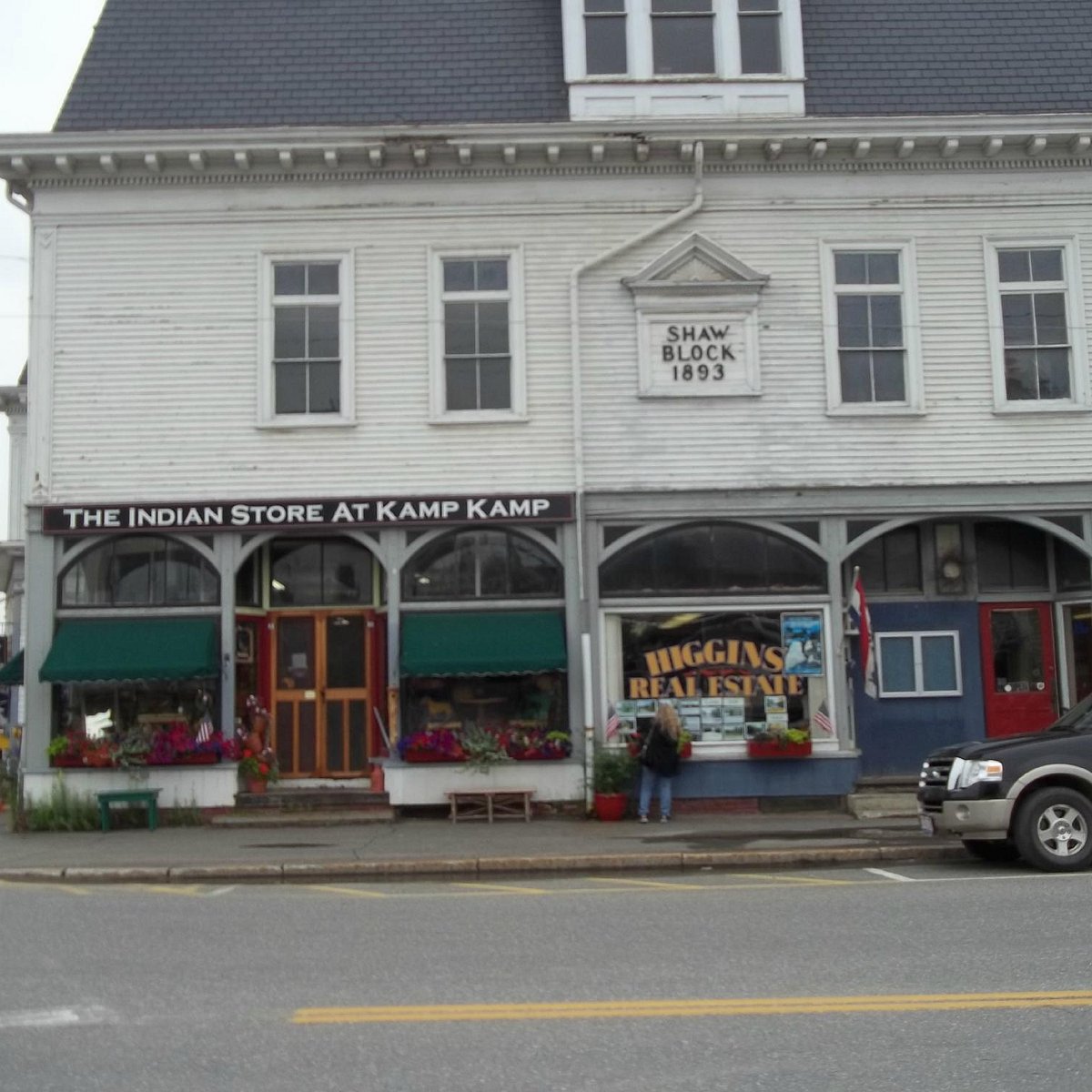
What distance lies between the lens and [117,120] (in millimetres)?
17984

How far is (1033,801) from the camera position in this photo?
12.2 m

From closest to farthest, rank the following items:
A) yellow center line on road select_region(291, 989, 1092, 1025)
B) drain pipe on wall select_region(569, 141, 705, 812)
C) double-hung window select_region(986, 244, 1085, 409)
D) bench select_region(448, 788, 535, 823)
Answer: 1. yellow center line on road select_region(291, 989, 1092, 1025)
2. bench select_region(448, 788, 535, 823)
3. drain pipe on wall select_region(569, 141, 705, 812)
4. double-hung window select_region(986, 244, 1085, 409)

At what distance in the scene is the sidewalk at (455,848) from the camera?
13.6 metres

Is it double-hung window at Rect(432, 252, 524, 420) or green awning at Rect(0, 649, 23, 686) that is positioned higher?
double-hung window at Rect(432, 252, 524, 420)

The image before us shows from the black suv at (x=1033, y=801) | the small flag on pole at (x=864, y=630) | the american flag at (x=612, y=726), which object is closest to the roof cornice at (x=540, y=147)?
the small flag on pole at (x=864, y=630)

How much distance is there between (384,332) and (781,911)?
9878 millimetres

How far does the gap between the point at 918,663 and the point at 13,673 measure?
11.8 m

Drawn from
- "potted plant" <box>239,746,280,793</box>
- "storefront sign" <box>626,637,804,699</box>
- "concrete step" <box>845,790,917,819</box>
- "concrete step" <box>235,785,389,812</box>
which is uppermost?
"storefront sign" <box>626,637,804,699</box>

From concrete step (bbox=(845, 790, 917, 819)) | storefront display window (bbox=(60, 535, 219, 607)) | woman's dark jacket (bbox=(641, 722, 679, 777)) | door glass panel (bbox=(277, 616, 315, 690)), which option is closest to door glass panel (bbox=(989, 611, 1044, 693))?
concrete step (bbox=(845, 790, 917, 819))

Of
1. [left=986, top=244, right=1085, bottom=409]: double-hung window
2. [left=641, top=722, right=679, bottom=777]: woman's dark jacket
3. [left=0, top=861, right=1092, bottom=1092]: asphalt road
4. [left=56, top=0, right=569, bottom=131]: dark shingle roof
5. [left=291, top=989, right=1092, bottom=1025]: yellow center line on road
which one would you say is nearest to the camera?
[left=0, top=861, right=1092, bottom=1092]: asphalt road

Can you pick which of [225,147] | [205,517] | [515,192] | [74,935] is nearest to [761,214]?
[515,192]

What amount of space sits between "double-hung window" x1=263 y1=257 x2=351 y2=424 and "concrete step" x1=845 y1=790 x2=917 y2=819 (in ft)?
25.9

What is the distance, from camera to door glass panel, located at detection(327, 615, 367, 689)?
59.5 feet

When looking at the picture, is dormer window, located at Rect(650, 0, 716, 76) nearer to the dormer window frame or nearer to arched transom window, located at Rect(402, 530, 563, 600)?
the dormer window frame
